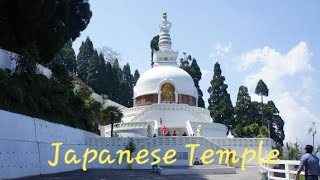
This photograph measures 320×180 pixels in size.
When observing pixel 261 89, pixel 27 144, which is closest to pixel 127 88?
pixel 261 89

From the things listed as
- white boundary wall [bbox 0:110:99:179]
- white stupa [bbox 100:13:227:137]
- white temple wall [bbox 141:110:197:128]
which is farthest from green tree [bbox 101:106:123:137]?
white boundary wall [bbox 0:110:99:179]

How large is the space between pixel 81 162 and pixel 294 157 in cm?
1294

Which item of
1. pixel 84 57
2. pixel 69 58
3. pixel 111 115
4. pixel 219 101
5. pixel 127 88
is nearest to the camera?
pixel 111 115

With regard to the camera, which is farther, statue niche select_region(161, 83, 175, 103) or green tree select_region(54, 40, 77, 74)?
green tree select_region(54, 40, 77, 74)

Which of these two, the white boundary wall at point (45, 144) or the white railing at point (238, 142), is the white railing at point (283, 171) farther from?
the white railing at point (238, 142)

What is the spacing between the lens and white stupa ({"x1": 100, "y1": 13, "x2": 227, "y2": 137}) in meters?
40.6

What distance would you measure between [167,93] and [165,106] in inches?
242

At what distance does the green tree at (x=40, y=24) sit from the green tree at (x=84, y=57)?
43.4m

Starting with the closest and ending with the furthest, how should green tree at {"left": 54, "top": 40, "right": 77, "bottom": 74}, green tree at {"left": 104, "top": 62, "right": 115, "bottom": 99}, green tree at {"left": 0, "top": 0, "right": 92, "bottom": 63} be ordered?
green tree at {"left": 0, "top": 0, "right": 92, "bottom": 63}
green tree at {"left": 104, "top": 62, "right": 115, "bottom": 99}
green tree at {"left": 54, "top": 40, "right": 77, "bottom": 74}

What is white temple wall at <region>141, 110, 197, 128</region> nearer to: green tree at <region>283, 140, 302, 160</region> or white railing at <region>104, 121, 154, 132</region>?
white railing at <region>104, 121, 154, 132</region>

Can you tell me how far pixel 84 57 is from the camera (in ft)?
252

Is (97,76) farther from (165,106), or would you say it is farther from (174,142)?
(174,142)

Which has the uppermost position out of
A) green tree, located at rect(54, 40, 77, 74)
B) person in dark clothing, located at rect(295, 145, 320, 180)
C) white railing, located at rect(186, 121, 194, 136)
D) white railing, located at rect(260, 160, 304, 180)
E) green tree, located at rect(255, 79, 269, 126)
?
green tree, located at rect(54, 40, 77, 74)

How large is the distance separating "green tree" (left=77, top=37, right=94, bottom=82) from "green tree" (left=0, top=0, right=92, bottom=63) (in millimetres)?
43367
